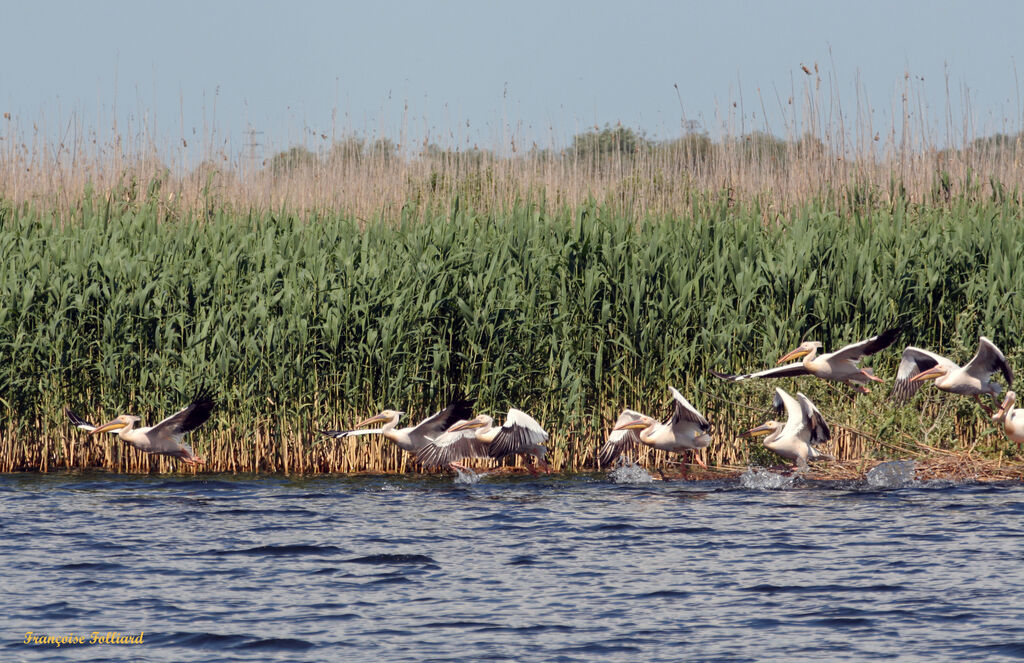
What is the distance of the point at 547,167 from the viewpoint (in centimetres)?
1964

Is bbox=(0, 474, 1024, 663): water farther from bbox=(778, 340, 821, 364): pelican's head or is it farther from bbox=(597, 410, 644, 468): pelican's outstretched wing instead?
bbox=(778, 340, 821, 364): pelican's head

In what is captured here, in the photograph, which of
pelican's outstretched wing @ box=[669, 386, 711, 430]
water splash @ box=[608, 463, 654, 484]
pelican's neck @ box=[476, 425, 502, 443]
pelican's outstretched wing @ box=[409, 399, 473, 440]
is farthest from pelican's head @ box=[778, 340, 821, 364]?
pelican's outstretched wing @ box=[409, 399, 473, 440]

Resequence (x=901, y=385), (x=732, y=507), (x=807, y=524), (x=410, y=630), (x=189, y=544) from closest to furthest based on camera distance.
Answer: (x=410, y=630)
(x=189, y=544)
(x=807, y=524)
(x=732, y=507)
(x=901, y=385)

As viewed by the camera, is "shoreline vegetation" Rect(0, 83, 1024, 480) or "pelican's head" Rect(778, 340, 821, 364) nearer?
"pelican's head" Rect(778, 340, 821, 364)

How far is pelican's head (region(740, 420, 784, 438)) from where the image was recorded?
13.1 metres

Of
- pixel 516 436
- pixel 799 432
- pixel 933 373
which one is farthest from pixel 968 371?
pixel 516 436

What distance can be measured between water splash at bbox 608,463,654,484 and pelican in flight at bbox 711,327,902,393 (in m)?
1.42

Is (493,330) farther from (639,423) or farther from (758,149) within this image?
(758,149)

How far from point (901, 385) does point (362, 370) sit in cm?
560

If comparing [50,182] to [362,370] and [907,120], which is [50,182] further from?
[907,120]

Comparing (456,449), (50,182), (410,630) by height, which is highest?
(50,182)

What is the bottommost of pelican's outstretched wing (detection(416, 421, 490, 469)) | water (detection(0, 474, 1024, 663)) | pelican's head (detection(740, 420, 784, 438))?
water (detection(0, 474, 1024, 663))

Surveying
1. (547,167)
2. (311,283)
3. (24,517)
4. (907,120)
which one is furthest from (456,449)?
(907,120)

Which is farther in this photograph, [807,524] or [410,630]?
[807,524]
